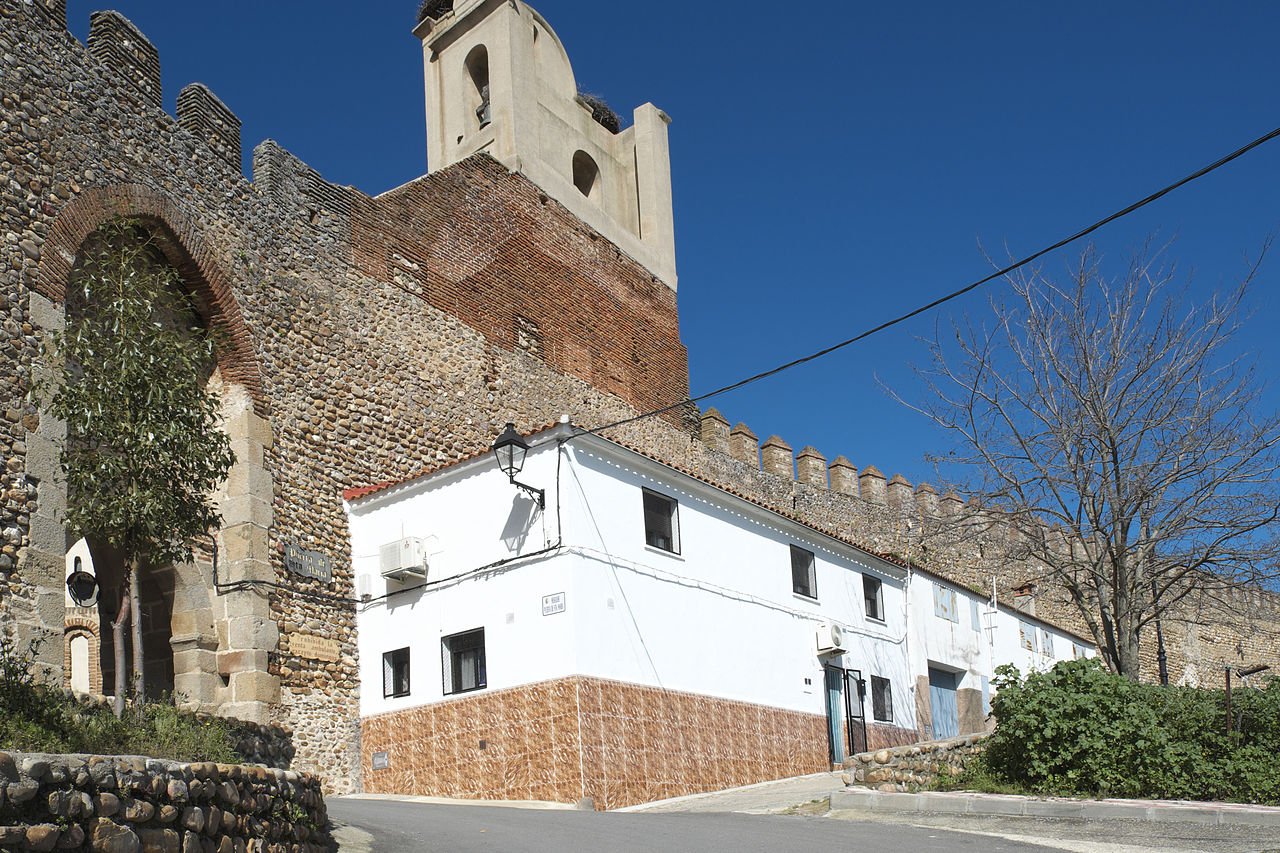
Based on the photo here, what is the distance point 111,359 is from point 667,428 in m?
16.4

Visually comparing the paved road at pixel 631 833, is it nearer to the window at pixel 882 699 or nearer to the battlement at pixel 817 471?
the window at pixel 882 699

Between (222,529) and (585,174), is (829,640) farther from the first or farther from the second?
(585,174)

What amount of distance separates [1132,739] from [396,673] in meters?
9.14

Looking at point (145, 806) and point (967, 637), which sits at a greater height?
point (967, 637)

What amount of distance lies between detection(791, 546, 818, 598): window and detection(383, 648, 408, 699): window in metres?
6.40

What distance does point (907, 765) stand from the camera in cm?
1477

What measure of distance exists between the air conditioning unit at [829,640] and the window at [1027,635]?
874cm

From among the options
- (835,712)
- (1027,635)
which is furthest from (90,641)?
(1027,635)

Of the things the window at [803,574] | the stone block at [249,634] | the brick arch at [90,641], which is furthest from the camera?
the brick arch at [90,641]

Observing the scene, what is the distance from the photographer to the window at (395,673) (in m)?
17.3

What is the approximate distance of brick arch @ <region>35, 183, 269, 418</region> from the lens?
14688 millimetres

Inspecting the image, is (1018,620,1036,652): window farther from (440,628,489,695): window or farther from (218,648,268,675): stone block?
(218,648,268,675): stone block

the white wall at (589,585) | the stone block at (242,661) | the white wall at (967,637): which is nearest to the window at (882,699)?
the white wall at (967,637)

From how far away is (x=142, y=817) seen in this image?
742cm
